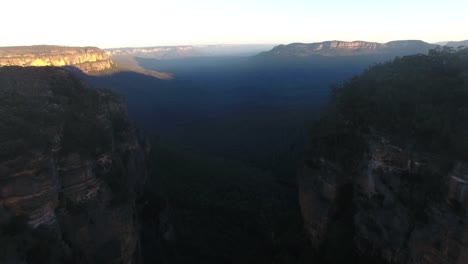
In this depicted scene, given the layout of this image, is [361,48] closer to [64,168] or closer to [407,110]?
[407,110]

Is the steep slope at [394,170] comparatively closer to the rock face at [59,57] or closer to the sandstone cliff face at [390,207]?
the sandstone cliff face at [390,207]

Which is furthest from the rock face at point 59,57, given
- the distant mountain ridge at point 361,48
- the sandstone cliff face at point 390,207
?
the distant mountain ridge at point 361,48

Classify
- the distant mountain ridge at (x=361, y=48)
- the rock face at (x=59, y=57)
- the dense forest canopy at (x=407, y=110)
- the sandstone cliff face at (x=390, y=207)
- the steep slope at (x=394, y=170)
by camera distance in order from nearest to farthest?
the sandstone cliff face at (x=390, y=207) < the steep slope at (x=394, y=170) < the dense forest canopy at (x=407, y=110) < the rock face at (x=59, y=57) < the distant mountain ridge at (x=361, y=48)

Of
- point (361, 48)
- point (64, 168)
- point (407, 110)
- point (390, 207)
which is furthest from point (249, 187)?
point (361, 48)

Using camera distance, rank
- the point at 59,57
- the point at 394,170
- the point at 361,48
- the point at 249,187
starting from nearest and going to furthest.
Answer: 1. the point at 394,170
2. the point at 249,187
3. the point at 59,57
4. the point at 361,48

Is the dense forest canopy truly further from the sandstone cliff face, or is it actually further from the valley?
the sandstone cliff face

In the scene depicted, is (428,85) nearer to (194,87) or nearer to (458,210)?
(458,210)
